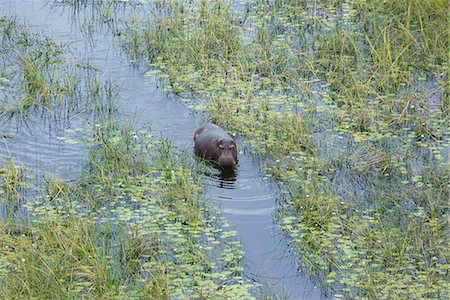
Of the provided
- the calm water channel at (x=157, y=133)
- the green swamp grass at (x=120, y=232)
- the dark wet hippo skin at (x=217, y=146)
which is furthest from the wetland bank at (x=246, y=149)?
the dark wet hippo skin at (x=217, y=146)

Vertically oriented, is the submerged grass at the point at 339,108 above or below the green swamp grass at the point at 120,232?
above

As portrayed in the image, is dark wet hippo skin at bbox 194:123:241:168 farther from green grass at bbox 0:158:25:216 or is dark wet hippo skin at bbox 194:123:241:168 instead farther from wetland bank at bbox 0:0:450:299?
green grass at bbox 0:158:25:216

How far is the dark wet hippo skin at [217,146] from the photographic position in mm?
9430

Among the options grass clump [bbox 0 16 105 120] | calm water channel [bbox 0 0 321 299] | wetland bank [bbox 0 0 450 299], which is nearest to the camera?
wetland bank [bbox 0 0 450 299]

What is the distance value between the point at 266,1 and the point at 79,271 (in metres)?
6.81

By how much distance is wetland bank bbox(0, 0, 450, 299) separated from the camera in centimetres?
761

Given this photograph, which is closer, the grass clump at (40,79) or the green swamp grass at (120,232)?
the green swamp grass at (120,232)

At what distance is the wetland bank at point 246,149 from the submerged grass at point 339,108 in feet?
0.07

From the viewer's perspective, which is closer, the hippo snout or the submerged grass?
the submerged grass

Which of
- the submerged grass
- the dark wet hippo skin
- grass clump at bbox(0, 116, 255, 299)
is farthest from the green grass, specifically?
the submerged grass

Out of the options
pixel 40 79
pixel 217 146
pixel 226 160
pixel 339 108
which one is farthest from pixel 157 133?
pixel 339 108

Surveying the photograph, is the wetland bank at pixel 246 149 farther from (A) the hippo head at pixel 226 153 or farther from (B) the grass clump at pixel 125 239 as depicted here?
(A) the hippo head at pixel 226 153

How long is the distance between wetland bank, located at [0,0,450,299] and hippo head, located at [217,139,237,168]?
0.33m

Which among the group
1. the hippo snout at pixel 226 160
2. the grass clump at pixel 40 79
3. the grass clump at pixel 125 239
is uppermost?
the grass clump at pixel 40 79
